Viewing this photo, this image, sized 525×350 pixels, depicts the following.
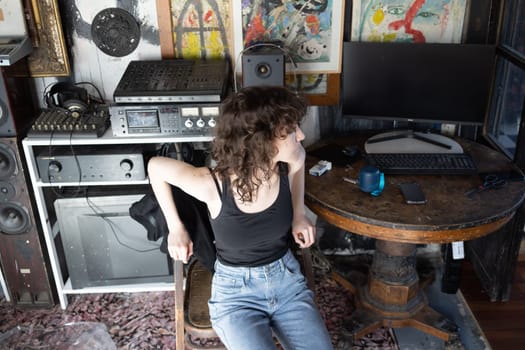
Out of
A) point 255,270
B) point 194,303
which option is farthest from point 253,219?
point 194,303

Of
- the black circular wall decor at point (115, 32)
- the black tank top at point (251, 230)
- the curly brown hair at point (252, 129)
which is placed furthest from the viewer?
the black circular wall decor at point (115, 32)

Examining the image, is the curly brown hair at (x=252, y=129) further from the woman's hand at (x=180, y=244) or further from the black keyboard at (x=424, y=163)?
the black keyboard at (x=424, y=163)

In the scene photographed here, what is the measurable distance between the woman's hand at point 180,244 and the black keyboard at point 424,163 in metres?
0.84

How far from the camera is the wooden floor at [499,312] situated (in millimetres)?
2305

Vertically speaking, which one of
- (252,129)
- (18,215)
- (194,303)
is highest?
(252,129)

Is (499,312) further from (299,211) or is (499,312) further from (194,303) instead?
(194,303)

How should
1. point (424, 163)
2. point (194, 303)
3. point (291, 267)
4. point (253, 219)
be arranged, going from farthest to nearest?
point (424, 163), point (194, 303), point (291, 267), point (253, 219)

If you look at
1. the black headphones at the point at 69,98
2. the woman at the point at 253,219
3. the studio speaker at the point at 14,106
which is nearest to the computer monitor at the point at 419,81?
the woman at the point at 253,219

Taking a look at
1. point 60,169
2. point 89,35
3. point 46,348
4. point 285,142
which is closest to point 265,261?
point 285,142

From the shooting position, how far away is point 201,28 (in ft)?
7.88

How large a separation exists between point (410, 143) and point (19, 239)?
1.81 metres

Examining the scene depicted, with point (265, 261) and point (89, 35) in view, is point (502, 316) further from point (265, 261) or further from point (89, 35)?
point (89, 35)

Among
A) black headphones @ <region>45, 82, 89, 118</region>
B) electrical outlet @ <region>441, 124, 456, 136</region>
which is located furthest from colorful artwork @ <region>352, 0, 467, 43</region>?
black headphones @ <region>45, 82, 89, 118</region>

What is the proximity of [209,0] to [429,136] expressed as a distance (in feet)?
3.82
